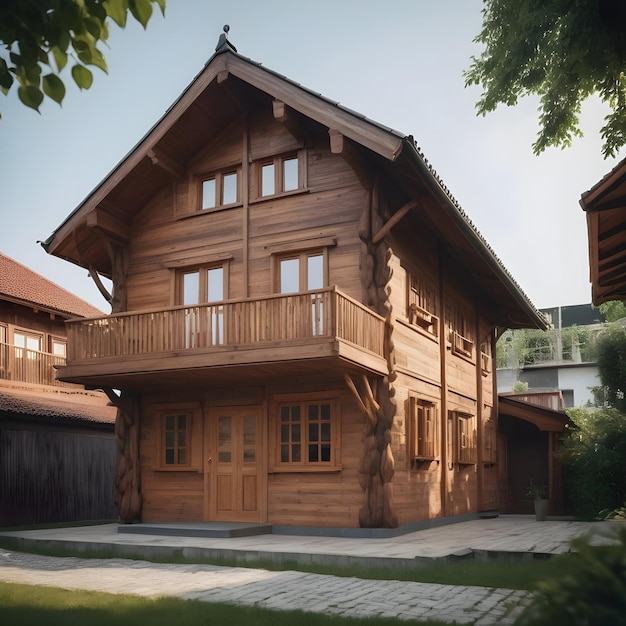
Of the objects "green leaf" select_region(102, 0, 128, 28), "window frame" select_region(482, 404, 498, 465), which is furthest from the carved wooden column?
"green leaf" select_region(102, 0, 128, 28)

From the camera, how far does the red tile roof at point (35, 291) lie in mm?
23250

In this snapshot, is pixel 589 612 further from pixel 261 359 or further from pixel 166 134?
pixel 166 134

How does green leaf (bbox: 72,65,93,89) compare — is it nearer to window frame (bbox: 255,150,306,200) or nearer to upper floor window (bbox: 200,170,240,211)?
window frame (bbox: 255,150,306,200)

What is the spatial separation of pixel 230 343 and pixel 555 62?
275 inches

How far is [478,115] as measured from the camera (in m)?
14.8

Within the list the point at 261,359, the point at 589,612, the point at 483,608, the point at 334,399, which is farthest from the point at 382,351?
the point at 589,612

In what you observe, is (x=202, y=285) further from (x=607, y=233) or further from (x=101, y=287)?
(x=607, y=233)

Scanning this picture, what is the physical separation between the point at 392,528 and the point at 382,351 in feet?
10.5

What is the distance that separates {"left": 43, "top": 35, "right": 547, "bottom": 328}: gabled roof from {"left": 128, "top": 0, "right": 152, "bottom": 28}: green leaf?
33.4 feet

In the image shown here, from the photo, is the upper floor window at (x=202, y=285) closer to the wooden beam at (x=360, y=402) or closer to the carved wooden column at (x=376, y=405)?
the carved wooden column at (x=376, y=405)

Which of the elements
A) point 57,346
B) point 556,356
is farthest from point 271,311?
point 556,356

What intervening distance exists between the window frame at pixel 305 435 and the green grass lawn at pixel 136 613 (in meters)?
7.18

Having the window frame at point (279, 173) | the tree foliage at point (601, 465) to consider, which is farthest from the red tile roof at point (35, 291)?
the tree foliage at point (601, 465)

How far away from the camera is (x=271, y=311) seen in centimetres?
1377
